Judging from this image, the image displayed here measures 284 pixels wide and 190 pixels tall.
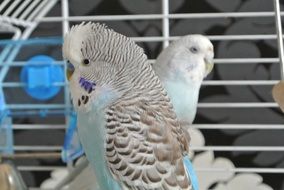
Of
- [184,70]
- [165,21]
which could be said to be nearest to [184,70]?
[184,70]

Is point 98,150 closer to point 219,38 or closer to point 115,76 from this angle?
point 115,76

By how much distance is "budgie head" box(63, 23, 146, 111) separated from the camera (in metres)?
0.62

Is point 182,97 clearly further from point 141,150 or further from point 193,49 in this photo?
point 141,150

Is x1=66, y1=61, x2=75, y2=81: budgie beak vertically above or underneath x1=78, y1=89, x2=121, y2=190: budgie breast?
above

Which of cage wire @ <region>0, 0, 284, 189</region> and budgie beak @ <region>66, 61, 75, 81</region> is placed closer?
budgie beak @ <region>66, 61, 75, 81</region>

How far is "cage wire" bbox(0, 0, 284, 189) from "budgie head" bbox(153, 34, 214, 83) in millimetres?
161

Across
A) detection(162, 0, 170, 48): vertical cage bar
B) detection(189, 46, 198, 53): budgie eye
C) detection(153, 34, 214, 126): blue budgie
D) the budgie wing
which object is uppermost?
detection(162, 0, 170, 48): vertical cage bar

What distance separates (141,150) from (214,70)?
0.45m

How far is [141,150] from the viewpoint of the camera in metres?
0.61

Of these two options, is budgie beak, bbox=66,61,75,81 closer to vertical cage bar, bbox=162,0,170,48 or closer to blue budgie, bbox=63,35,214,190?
blue budgie, bbox=63,35,214,190

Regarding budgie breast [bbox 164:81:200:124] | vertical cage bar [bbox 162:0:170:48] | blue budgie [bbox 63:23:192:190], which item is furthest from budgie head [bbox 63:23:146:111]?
vertical cage bar [bbox 162:0:170:48]

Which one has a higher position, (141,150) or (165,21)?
(165,21)

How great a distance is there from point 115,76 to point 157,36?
1.38ft

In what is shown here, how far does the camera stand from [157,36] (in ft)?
3.40
